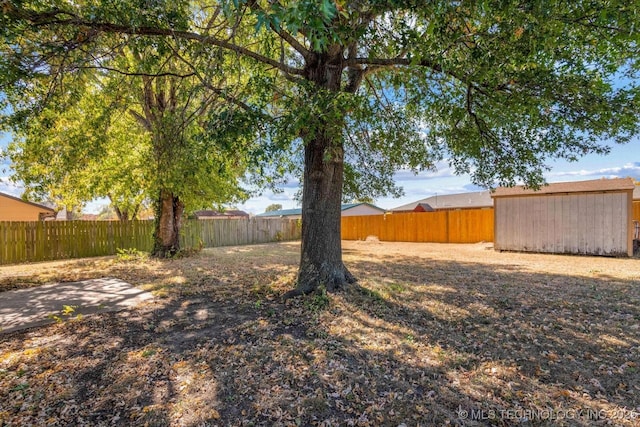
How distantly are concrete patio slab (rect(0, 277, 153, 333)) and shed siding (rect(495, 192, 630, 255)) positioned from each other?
11.4 m

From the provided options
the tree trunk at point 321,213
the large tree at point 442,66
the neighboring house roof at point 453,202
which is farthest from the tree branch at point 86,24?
the neighboring house roof at point 453,202

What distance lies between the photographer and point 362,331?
346cm

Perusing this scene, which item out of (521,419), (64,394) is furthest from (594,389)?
(64,394)

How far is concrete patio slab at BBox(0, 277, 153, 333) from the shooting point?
387cm

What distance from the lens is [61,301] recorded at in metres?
4.67

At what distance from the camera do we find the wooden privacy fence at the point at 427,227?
14633mm

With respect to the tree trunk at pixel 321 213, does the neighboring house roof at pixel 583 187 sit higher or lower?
higher

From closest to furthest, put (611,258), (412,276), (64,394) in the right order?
(64,394)
(412,276)
(611,258)

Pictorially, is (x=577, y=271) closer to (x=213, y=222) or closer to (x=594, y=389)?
(x=594, y=389)

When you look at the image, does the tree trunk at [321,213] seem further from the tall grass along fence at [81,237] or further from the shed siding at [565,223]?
the shed siding at [565,223]

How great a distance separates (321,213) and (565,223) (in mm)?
9605

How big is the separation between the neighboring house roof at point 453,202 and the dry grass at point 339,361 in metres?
21.7

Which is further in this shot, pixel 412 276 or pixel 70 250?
pixel 70 250

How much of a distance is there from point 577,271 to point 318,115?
7.24 m
